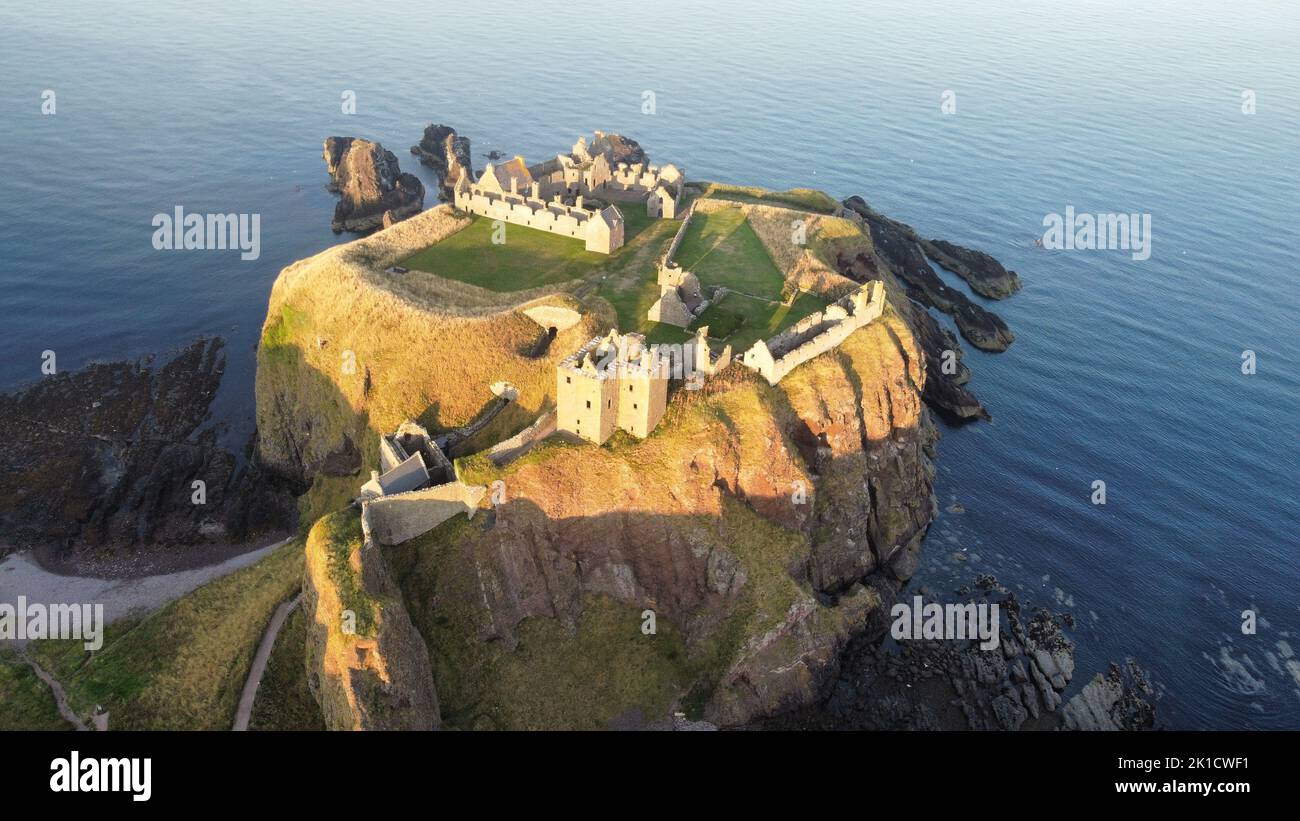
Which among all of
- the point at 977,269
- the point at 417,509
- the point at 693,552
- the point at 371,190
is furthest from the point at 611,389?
the point at 371,190

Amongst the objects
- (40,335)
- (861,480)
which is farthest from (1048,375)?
(40,335)

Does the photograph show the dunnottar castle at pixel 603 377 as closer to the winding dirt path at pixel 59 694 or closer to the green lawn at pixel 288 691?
the green lawn at pixel 288 691

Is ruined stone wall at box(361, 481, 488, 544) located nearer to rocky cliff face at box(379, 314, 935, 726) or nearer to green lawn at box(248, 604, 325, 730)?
rocky cliff face at box(379, 314, 935, 726)

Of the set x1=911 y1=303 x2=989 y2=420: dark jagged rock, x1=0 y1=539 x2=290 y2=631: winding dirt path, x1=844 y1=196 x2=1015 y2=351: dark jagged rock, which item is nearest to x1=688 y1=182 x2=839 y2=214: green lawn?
x1=844 y1=196 x2=1015 y2=351: dark jagged rock

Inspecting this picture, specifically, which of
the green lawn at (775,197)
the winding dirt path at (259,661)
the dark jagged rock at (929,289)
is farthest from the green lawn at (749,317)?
the winding dirt path at (259,661)

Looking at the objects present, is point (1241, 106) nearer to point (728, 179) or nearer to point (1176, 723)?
point (728, 179)

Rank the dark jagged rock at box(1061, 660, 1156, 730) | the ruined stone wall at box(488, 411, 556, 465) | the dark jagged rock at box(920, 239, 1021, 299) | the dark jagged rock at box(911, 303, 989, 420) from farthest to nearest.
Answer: the dark jagged rock at box(920, 239, 1021, 299), the dark jagged rock at box(911, 303, 989, 420), the ruined stone wall at box(488, 411, 556, 465), the dark jagged rock at box(1061, 660, 1156, 730)
